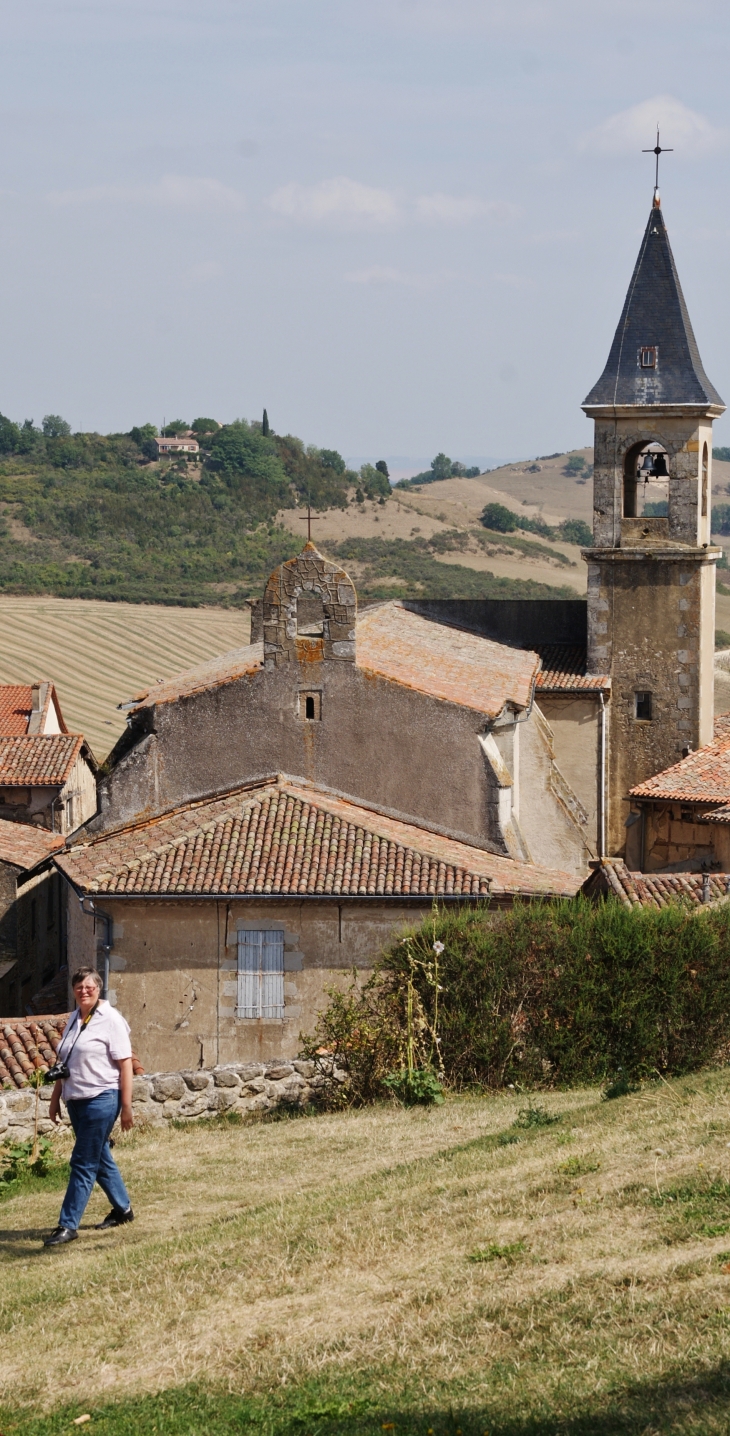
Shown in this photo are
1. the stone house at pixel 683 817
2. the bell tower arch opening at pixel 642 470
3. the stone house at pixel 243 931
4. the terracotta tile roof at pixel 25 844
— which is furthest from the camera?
the bell tower arch opening at pixel 642 470

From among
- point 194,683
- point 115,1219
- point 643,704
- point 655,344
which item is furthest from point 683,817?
point 115,1219

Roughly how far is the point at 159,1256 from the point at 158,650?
62.9 metres

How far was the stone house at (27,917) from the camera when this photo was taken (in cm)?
2677

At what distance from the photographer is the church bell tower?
28.3 meters

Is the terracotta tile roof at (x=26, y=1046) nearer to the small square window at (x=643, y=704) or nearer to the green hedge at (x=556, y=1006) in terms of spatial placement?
the green hedge at (x=556, y=1006)

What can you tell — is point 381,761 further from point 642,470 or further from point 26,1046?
point 642,470

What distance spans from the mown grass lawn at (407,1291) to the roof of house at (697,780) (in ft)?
47.3

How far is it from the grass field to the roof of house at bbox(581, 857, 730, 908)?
133 ft

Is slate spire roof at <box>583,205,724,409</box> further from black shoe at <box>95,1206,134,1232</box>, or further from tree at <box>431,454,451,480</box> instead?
tree at <box>431,454,451,480</box>

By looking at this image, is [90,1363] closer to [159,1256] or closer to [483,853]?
[159,1256]

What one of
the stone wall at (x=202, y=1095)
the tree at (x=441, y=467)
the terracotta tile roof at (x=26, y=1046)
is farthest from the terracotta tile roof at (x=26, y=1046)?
the tree at (x=441, y=467)

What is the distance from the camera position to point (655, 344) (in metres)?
28.7

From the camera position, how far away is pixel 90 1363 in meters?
7.56

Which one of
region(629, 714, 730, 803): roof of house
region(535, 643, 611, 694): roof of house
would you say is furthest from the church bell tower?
region(629, 714, 730, 803): roof of house
